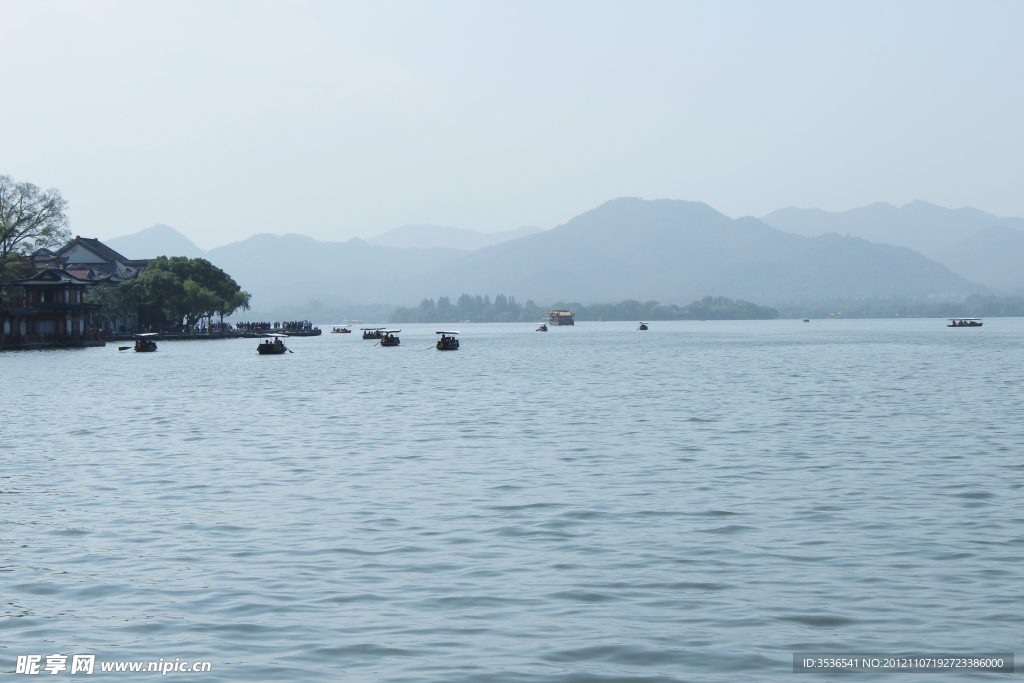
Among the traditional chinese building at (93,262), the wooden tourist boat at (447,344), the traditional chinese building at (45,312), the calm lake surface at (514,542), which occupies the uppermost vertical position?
the traditional chinese building at (93,262)

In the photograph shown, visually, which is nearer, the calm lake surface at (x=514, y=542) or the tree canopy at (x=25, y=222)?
the calm lake surface at (x=514, y=542)

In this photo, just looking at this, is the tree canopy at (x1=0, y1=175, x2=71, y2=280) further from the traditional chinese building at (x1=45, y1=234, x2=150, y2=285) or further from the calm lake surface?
the calm lake surface

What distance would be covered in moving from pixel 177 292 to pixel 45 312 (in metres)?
Answer: 30.5

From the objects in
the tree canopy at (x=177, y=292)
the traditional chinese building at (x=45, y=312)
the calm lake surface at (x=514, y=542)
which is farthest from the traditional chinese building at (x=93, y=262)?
the calm lake surface at (x=514, y=542)

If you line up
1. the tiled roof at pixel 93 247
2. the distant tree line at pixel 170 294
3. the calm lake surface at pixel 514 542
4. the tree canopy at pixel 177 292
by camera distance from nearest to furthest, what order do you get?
the calm lake surface at pixel 514 542
the distant tree line at pixel 170 294
the tree canopy at pixel 177 292
the tiled roof at pixel 93 247

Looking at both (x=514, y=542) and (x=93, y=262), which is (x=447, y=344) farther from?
(x=514, y=542)

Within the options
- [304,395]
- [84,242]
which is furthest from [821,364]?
[84,242]

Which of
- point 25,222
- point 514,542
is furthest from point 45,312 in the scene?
point 514,542

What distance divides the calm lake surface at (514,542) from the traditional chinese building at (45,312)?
96.3 m

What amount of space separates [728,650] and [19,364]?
93.5m

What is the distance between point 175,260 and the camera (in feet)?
558

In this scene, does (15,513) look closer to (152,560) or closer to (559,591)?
(152,560)

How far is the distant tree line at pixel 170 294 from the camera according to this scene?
158375mm

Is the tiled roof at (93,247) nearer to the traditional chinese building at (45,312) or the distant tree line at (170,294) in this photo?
the distant tree line at (170,294)
